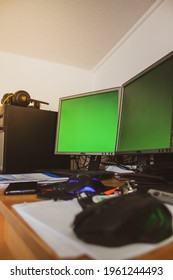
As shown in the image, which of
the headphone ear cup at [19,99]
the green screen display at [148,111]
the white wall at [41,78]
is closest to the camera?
the green screen display at [148,111]

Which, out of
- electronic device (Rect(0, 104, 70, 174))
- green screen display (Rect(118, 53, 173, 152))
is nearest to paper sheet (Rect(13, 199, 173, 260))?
green screen display (Rect(118, 53, 173, 152))

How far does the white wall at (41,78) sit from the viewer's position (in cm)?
186

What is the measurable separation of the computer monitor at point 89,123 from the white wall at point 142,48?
1.51 ft

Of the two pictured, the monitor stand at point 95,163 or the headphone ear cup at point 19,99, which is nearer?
the monitor stand at point 95,163

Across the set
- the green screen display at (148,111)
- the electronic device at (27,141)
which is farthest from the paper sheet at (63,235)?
the electronic device at (27,141)

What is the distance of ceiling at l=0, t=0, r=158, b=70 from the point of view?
52.5 inches

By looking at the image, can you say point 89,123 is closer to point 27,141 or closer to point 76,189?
point 27,141

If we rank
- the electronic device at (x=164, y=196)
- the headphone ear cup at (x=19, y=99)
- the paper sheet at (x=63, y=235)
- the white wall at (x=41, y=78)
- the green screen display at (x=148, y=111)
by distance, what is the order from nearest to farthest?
1. the paper sheet at (x=63, y=235)
2. the electronic device at (x=164, y=196)
3. the green screen display at (x=148, y=111)
4. the headphone ear cup at (x=19, y=99)
5. the white wall at (x=41, y=78)

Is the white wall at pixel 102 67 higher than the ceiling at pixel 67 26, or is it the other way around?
the ceiling at pixel 67 26

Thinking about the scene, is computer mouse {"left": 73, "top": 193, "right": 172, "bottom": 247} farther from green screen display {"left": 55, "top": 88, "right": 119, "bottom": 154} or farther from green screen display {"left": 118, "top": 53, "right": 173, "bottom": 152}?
green screen display {"left": 55, "top": 88, "right": 119, "bottom": 154}

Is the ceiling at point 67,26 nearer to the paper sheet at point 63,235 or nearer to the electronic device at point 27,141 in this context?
the electronic device at point 27,141

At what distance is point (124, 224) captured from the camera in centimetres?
27

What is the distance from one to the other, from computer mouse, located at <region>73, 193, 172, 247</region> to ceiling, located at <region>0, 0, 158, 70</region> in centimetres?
139
